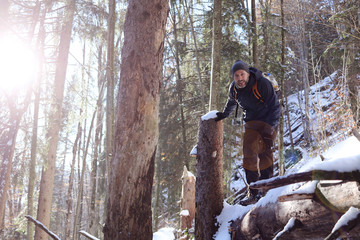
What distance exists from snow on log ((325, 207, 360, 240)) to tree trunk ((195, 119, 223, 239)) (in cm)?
144

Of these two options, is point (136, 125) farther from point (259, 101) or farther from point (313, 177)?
point (313, 177)

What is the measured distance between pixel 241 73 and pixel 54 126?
658 centimetres

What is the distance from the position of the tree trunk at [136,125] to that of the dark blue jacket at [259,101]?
1017 millimetres

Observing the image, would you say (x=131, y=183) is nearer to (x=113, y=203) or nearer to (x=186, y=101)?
(x=113, y=203)

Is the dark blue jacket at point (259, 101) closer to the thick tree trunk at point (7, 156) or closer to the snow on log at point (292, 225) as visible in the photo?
the snow on log at point (292, 225)

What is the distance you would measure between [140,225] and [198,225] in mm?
564

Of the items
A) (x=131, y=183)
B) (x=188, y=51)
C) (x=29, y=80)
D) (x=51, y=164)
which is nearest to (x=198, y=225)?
(x=131, y=183)

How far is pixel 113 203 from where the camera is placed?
2482 mm

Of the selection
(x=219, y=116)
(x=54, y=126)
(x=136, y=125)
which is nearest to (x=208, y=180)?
(x=219, y=116)

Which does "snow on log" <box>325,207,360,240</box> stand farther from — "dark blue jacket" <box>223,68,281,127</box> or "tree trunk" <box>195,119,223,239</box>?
"dark blue jacket" <box>223,68,281,127</box>

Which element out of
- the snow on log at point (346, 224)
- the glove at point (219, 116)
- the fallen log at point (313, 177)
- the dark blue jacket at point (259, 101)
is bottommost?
the snow on log at point (346, 224)

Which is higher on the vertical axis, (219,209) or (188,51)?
(188,51)

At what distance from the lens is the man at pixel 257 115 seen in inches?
119

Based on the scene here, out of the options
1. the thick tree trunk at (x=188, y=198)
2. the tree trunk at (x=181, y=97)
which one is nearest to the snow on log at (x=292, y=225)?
the thick tree trunk at (x=188, y=198)
